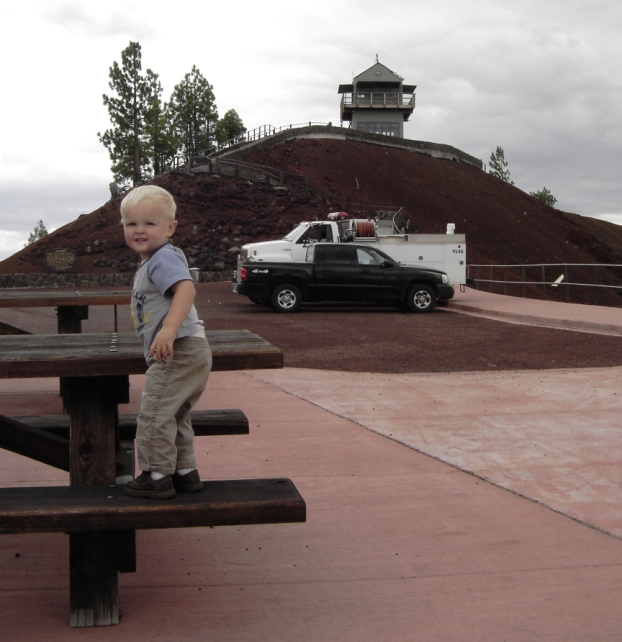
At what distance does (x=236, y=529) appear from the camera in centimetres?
411

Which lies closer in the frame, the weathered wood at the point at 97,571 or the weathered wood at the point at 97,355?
the weathered wood at the point at 97,571

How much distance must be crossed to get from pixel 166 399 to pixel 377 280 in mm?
16448

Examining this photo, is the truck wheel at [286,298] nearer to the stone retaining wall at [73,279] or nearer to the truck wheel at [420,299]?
the truck wheel at [420,299]

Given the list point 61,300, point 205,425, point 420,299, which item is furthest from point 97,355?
point 420,299

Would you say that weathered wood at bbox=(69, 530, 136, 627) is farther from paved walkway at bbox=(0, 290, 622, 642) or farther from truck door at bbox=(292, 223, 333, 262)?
truck door at bbox=(292, 223, 333, 262)

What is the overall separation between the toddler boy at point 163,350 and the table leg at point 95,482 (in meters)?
0.21

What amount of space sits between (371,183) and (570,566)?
52.2 metres

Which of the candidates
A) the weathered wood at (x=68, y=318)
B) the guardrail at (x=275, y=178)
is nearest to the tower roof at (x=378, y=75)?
the guardrail at (x=275, y=178)

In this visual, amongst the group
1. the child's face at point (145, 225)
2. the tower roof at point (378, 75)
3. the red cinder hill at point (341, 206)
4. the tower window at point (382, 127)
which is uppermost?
the tower roof at point (378, 75)

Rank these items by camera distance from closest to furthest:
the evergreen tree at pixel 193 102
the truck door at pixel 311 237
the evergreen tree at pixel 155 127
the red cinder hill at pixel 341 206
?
the truck door at pixel 311 237
the red cinder hill at pixel 341 206
the evergreen tree at pixel 155 127
the evergreen tree at pixel 193 102

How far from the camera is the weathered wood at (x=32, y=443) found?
3.52 m

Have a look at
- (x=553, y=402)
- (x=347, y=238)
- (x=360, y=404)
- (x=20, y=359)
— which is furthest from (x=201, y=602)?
(x=347, y=238)

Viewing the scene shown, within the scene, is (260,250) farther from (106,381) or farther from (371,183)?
(371,183)

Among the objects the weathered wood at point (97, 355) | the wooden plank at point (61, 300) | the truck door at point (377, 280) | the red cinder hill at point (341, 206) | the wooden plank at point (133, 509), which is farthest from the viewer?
the red cinder hill at point (341, 206)
